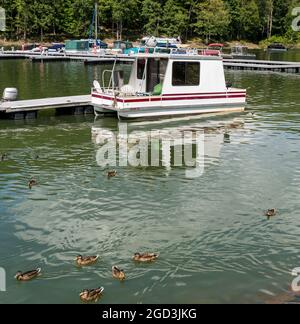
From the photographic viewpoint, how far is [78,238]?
13.7 metres

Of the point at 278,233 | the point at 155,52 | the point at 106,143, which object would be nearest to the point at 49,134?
the point at 106,143

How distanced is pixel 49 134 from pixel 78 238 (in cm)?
1337

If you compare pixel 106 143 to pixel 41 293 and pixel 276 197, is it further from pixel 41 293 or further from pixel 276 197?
pixel 41 293

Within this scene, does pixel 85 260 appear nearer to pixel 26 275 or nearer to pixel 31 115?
pixel 26 275

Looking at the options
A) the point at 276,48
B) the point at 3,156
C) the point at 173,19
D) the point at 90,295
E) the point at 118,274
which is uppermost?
the point at 173,19

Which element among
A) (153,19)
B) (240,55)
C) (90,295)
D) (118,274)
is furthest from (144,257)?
(153,19)

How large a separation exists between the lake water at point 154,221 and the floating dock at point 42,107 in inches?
107

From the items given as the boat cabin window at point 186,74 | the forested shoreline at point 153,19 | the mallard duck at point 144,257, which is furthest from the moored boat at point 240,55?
the mallard duck at point 144,257

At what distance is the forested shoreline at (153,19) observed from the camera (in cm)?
11844

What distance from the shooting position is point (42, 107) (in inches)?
1171

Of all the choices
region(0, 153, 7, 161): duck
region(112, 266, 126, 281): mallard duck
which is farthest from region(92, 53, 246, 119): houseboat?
region(112, 266, 126, 281): mallard duck

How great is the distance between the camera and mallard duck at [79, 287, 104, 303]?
1082cm

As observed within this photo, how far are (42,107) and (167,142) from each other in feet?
28.8
